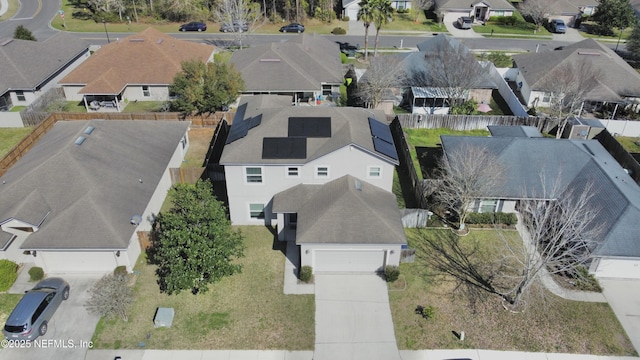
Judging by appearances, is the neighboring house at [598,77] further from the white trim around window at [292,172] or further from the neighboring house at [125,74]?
the neighboring house at [125,74]

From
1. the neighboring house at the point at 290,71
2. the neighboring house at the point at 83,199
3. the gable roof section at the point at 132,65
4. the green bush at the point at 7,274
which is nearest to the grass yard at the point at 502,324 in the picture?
the neighboring house at the point at 83,199

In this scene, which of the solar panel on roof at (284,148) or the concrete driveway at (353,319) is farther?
the solar panel on roof at (284,148)

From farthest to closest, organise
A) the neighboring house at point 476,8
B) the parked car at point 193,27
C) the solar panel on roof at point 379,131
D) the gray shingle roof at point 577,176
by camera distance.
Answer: the neighboring house at point 476,8 < the parked car at point 193,27 < the solar panel on roof at point 379,131 < the gray shingle roof at point 577,176

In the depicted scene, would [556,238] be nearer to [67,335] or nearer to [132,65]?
Result: [67,335]

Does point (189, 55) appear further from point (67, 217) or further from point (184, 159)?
point (67, 217)

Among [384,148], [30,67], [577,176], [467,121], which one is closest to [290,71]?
[467,121]

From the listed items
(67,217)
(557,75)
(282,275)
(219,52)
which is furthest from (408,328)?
(219,52)

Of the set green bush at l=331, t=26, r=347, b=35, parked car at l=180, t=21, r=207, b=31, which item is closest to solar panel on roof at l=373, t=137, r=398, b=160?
green bush at l=331, t=26, r=347, b=35

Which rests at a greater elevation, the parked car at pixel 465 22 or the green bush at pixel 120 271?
the parked car at pixel 465 22
